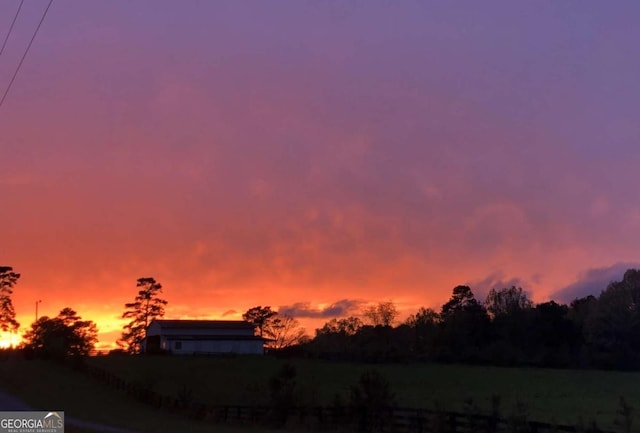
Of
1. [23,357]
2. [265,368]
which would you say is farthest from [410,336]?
[23,357]

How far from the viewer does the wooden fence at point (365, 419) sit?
2552 centimetres

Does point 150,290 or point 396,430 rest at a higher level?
point 150,290

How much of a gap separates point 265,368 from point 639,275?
51.2 metres

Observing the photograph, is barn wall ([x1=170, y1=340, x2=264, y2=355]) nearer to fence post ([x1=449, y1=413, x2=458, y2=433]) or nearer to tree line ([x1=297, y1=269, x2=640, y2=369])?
tree line ([x1=297, y1=269, x2=640, y2=369])

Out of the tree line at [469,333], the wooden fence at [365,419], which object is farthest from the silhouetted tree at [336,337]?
the wooden fence at [365,419]

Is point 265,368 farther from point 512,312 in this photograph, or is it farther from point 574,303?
point 574,303

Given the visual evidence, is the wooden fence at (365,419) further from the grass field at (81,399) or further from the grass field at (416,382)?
the grass field at (416,382)

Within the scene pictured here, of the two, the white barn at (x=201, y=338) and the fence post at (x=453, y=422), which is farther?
the white barn at (x=201, y=338)

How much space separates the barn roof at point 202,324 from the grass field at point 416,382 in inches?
714

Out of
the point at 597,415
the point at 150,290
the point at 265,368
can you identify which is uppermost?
the point at 150,290

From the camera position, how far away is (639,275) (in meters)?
103

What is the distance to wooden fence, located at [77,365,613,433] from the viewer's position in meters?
25.5

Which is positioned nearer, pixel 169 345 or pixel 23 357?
pixel 23 357

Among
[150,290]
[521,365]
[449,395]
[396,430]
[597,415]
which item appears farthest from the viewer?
[150,290]
